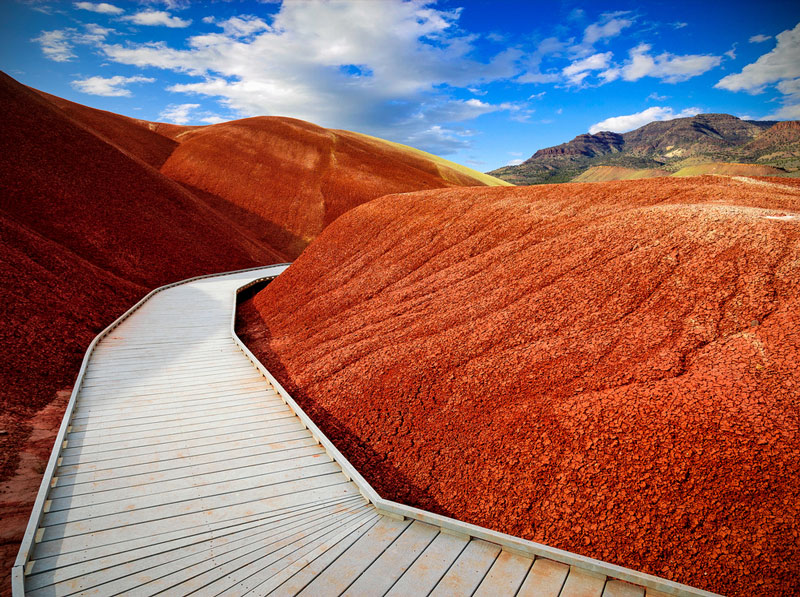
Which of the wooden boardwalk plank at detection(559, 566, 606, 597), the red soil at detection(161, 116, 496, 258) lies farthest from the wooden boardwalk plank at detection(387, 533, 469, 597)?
the red soil at detection(161, 116, 496, 258)

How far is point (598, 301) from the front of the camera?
306 inches

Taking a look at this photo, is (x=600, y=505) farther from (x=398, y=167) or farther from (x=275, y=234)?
(x=398, y=167)

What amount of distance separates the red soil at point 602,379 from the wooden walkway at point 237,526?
960 mm

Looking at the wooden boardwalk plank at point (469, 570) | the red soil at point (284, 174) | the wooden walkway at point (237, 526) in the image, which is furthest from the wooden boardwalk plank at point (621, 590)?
the red soil at point (284, 174)

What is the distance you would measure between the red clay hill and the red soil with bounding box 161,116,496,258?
19 cm

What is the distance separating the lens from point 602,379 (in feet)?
19.9

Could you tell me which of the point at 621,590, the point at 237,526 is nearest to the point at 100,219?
the point at 237,526

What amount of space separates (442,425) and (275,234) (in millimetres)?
34980

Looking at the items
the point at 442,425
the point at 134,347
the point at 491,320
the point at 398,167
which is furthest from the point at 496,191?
the point at 398,167

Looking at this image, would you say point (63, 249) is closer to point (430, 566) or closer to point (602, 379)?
point (430, 566)

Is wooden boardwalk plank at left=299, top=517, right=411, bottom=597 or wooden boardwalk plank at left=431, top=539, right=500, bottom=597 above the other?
wooden boardwalk plank at left=431, top=539, right=500, bottom=597

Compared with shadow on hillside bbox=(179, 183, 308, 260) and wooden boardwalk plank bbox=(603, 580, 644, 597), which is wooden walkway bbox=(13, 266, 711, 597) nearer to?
wooden boardwalk plank bbox=(603, 580, 644, 597)

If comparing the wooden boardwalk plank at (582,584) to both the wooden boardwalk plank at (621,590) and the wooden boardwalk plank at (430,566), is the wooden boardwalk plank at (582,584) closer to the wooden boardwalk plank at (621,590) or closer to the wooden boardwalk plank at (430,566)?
the wooden boardwalk plank at (621,590)

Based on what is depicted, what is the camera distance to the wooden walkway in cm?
359
